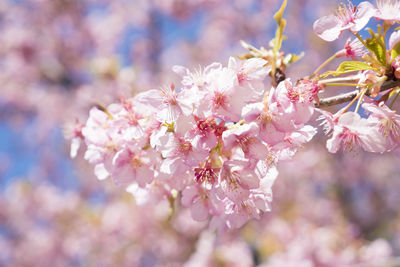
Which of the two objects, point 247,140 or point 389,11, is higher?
point 389,11

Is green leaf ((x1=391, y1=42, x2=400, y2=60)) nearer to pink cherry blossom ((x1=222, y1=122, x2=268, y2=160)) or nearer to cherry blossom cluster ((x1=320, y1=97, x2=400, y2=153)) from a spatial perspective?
cherry blossom cluster ((x1=320, y1=97, x2=400, y2=153))

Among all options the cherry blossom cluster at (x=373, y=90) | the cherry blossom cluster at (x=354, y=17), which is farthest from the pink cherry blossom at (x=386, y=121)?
the cherry blossom cluster at (x=354, y=17)

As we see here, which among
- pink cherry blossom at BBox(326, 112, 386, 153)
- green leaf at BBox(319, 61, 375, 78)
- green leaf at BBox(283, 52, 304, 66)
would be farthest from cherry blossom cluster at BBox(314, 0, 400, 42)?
pink cherry blossom at BBox(326, 112, 386, 153)

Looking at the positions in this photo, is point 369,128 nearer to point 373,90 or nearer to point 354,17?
point 373,90

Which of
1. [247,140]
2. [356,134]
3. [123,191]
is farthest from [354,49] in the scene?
[123,191]

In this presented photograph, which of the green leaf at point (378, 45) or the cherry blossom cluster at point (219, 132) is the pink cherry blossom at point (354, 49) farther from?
the cherry blossom cluster at point (219, 132)
